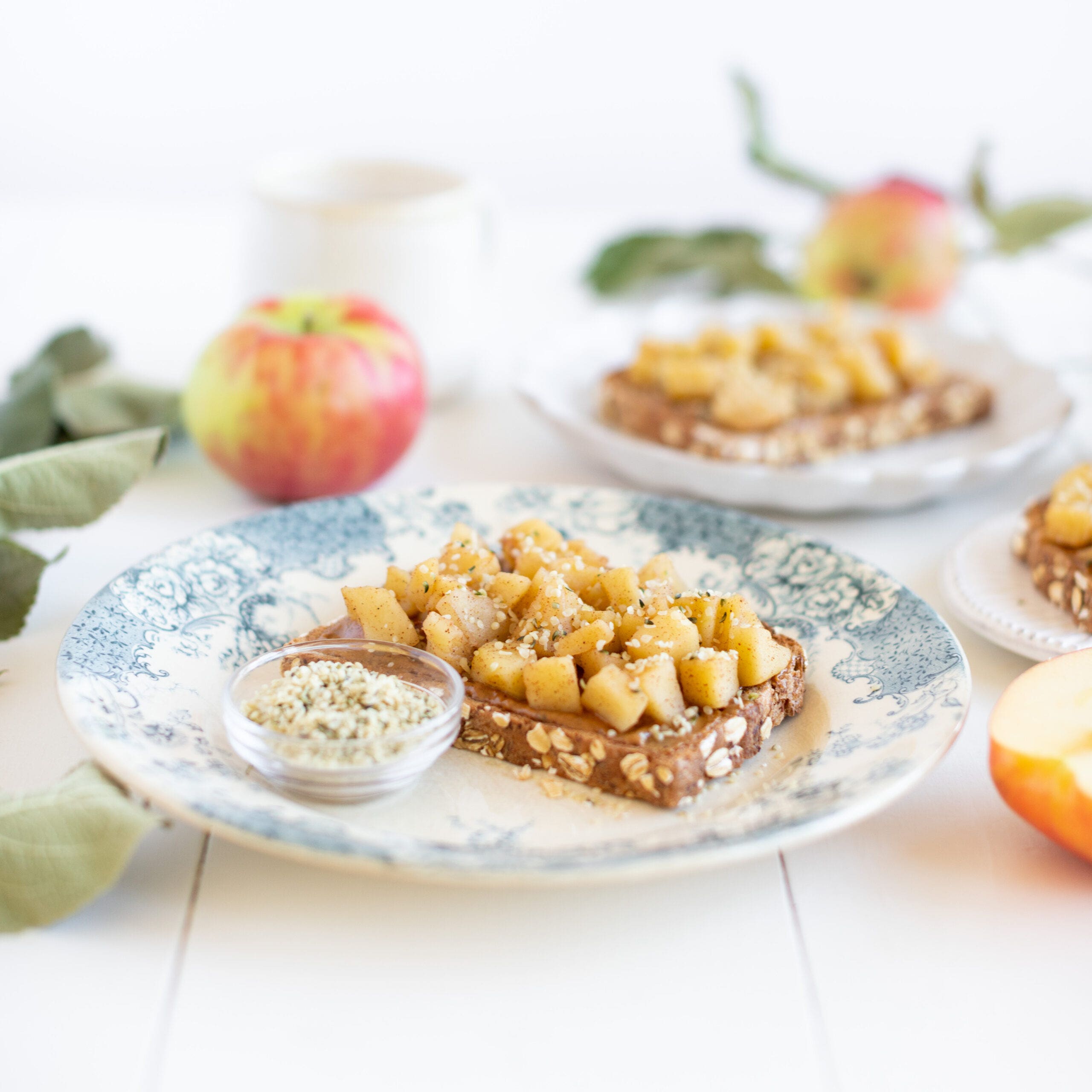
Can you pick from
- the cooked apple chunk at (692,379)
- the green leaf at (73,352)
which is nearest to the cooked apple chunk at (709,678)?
the cooked apple chunk at (692,379)

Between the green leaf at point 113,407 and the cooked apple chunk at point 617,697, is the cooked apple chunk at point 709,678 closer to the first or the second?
the cooked apple chunk at point 617,697

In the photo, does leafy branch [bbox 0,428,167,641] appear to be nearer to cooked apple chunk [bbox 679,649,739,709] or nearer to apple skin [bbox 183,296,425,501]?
apple skin [bbox 183,296,425,501]

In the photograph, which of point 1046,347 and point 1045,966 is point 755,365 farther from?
point 1045,966

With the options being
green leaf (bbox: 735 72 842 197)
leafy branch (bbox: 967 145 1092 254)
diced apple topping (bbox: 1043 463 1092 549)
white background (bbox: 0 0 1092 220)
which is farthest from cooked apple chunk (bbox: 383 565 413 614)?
white background (bbox: 0 0 1092 220)

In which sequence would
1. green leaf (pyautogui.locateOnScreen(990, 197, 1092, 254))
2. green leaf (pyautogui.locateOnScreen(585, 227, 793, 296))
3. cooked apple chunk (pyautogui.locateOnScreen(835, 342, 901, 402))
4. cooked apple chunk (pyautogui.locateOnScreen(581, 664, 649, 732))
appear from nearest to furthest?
cooked apple chunk (pyautogui.locateOnScreen(581, 664, 649, 732)) < cooked apple chunk (pyautogui.locateOnScreen(835, 342, 901, 402)) < green leaf (pyautogui.locateOnScreen(990, 197, 1092, 254)) < green leaf (pyautogui.locateOnScreen(585, 227, 793, 296))

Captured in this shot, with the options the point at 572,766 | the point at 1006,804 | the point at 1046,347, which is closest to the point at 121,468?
the point at 572,766
